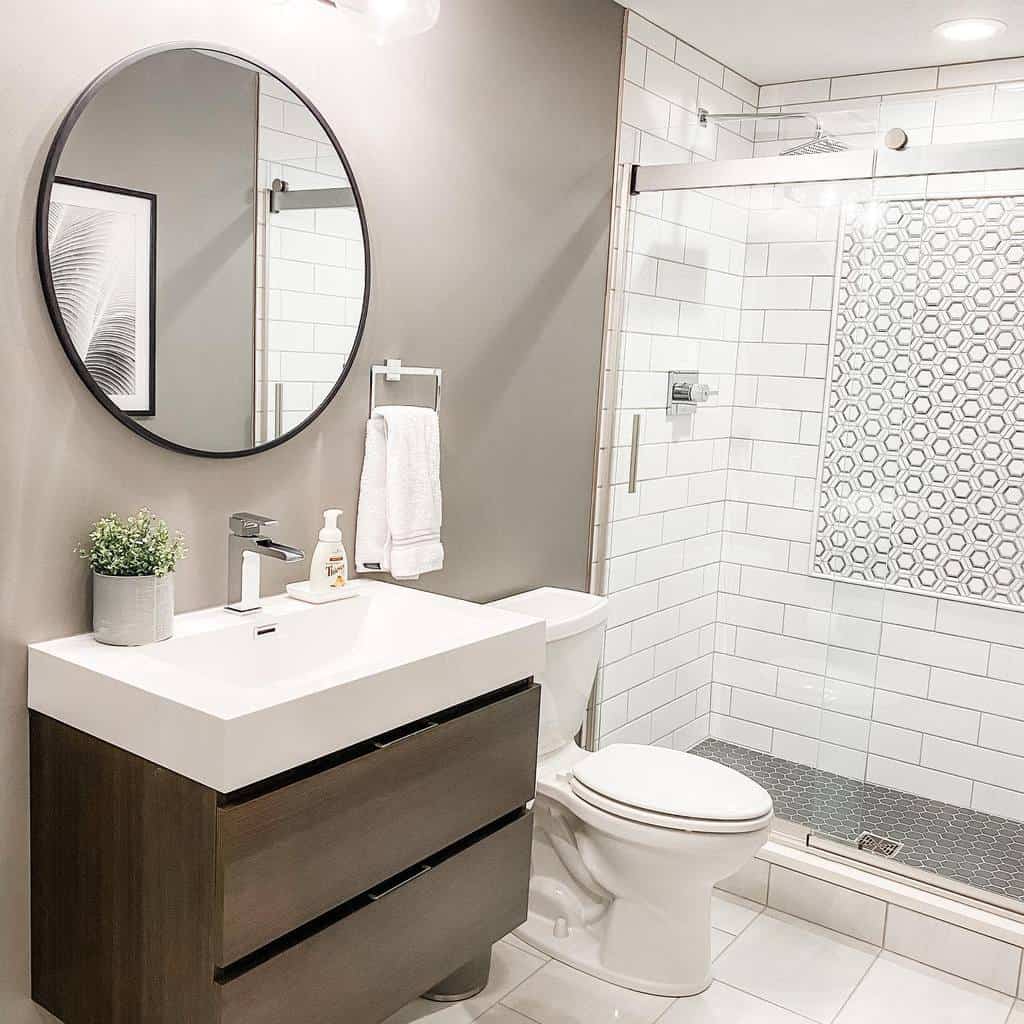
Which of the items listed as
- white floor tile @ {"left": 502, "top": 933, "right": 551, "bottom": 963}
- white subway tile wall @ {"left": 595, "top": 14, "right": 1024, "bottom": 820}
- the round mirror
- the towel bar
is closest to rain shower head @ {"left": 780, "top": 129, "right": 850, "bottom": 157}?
white subway tile wall @ {"left": 595, "top": 14, "right": 1024, "bottom": 820}

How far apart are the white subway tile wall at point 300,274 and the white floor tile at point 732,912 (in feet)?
5.71

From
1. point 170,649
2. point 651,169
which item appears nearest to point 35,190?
point 170,649

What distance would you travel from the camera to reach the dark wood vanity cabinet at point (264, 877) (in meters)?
1.55

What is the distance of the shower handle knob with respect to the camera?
11.0 feet

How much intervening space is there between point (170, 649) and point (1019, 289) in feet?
8.32

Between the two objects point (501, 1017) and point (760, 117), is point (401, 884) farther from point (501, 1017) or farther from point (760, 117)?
point (760, 117)

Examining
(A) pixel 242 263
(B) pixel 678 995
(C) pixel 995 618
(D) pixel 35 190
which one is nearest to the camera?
(D) pixel 35 190

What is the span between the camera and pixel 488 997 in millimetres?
2389

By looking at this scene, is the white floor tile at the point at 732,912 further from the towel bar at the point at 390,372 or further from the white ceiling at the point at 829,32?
the white ceiling at the point at 829,32

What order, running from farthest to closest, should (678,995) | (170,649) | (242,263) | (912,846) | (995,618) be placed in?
(995,618), (912,846), (678,995), (242,263), (170,649)

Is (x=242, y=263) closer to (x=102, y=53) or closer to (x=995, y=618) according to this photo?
(x=102, y=53)

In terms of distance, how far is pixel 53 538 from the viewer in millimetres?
1768

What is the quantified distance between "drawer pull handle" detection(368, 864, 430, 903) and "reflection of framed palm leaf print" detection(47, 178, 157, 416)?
0.93 metres

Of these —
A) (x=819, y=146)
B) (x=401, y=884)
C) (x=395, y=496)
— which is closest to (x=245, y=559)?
(x=395, y=496)
